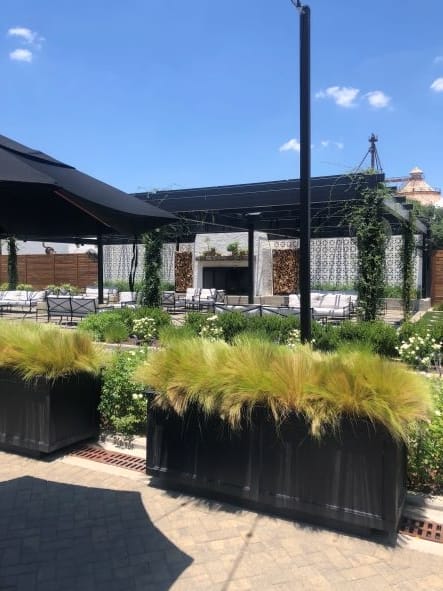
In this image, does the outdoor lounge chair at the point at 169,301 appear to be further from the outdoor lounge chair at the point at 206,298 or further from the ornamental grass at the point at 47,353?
the ornamental grass at the point at 47,353

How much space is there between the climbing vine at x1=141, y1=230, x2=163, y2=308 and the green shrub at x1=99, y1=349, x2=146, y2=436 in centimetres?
888

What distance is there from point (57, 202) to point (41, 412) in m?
1.91

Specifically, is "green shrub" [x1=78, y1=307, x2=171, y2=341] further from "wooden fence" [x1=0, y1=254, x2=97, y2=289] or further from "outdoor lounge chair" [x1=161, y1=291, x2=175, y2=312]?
"wooden fence" [x1=0, y1=254, x2=97, y2=289]

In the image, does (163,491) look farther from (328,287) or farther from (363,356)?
(328,287)

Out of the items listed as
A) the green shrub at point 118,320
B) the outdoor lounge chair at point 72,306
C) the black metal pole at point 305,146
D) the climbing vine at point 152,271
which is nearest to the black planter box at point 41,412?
the black metal pole at point 305,146

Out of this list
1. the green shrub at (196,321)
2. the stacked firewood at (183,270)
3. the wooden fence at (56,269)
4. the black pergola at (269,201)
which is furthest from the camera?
Result: the wooden fence at (56,269)

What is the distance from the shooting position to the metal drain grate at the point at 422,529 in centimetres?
316

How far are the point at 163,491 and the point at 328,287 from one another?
18482mm

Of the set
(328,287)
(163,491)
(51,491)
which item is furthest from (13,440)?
(328,287)

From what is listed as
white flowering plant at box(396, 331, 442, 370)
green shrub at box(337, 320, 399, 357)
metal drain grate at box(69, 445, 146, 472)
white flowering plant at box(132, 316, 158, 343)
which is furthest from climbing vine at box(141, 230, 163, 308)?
metal drain grate at box(69, 445, 146, 472)

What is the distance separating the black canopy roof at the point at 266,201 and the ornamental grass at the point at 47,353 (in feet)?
20.1

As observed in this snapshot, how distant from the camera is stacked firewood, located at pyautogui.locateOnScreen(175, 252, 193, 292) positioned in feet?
81.5

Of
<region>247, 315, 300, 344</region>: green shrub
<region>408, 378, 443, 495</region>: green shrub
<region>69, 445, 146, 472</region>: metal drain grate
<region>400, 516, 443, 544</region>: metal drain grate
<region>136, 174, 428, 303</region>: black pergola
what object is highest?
<region>136, 174, 428, 303</region>: black pergola

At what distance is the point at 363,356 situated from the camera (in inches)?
134
